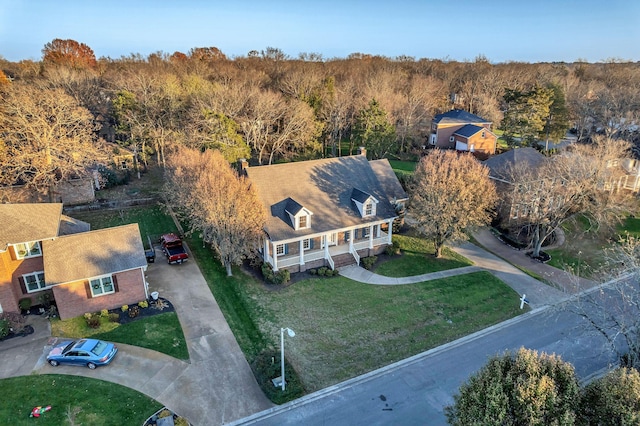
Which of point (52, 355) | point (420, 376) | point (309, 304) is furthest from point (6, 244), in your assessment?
point (420, 376)

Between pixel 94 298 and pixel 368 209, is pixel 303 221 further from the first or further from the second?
pixel 94 298


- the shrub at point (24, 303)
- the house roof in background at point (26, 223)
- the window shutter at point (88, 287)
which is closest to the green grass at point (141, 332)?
the window shutter at point (88, 287)

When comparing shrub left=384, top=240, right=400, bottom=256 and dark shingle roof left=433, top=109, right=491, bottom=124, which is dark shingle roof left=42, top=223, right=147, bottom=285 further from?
dark shingle roof left=433, top=109, right=491, bottom=124

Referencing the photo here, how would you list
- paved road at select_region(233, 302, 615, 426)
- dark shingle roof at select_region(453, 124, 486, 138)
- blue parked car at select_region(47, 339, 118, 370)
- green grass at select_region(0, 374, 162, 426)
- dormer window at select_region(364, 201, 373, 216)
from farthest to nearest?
dark shingle roof at select_region(453, 124, 486, 138)
dormer window at select_region(364, 201, 373, 216)
blue parked car at select_region(47, 339, 118, 370)
paved road at select_region(233, 302, 615, 426)
green grass at select_region(0, 374, 162, 426)

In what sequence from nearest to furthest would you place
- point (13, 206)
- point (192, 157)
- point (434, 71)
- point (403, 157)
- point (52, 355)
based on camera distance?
point (52, 355), point (13, 206), point (192, 157), point (403, 157), point (434, 71)

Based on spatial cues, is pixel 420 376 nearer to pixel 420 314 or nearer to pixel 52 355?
pixel 420 314

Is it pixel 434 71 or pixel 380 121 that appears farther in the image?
pixel 434 71

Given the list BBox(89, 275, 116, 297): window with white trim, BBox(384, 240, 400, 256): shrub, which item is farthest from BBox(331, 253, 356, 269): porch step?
BBox(89, 275, 116, 297): window with white trim
